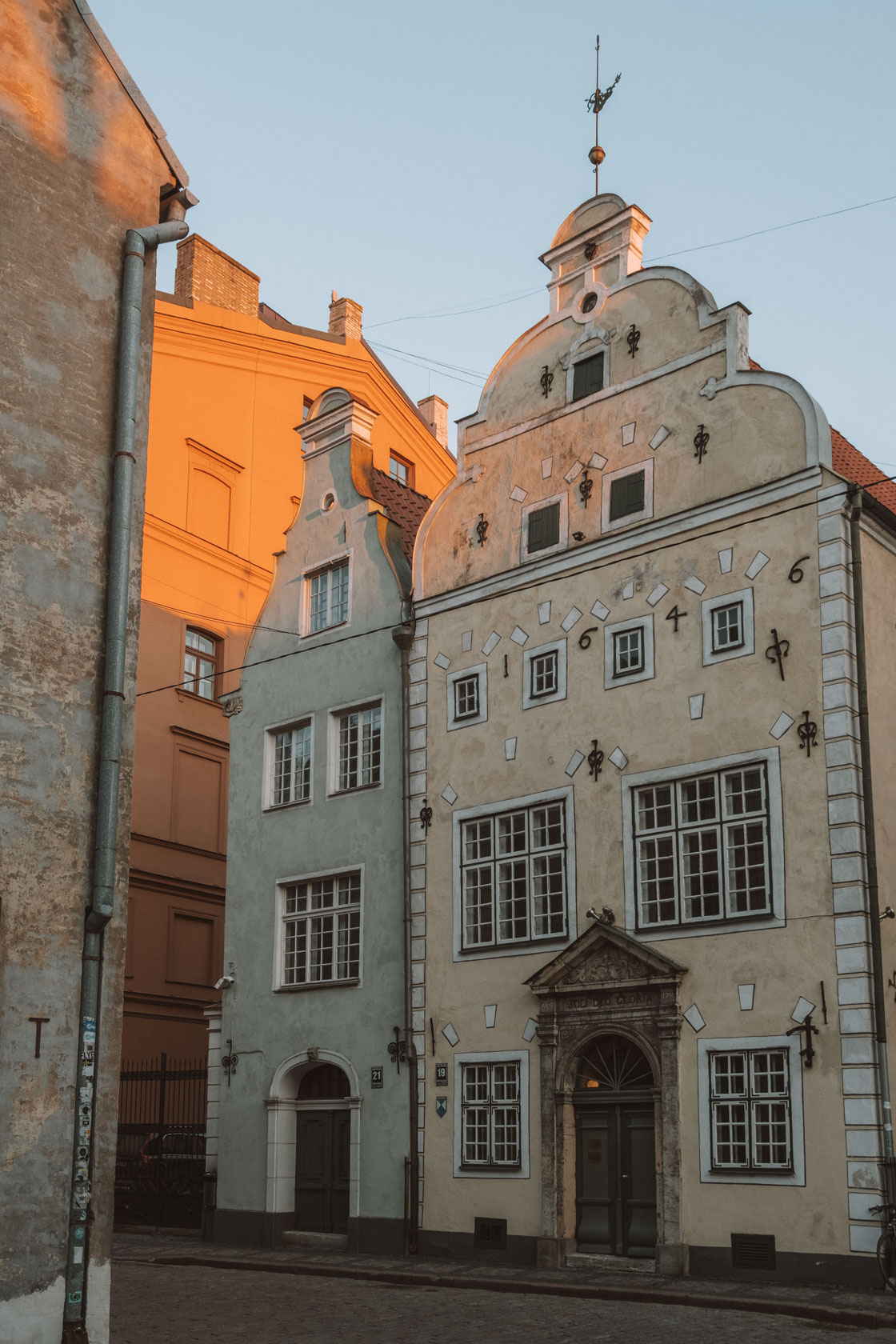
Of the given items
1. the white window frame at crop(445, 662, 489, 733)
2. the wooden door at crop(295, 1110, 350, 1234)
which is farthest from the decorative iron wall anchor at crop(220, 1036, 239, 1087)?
the white window frame at crop(445, 662, 489, 733)

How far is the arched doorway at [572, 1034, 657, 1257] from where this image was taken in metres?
19.0

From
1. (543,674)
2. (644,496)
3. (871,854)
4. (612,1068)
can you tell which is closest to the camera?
(871,854)

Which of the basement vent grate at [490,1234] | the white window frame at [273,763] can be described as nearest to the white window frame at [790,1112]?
the basement vent grate at [490,1234]

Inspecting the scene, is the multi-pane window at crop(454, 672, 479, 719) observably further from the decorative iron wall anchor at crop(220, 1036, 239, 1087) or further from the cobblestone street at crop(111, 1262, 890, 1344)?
the cobblestone street at crop(111, 1262, 890, 1344)

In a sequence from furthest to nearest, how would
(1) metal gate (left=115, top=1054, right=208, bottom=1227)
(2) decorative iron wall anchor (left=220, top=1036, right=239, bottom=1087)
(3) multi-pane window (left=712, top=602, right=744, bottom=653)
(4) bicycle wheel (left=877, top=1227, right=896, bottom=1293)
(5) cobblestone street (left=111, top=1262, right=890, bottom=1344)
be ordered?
(1) metal gate (left=115, top=1054, right=208, bottom=1227) → (2) decorative iron wall anchor (left=220, top=1036, right=239, bottom=1087) → (3) multi-pane window (left=712, top=602, right=744, bottom=653) → (4) bicycle wheel (left=877, top=1227, right=896, bottom=1293) → (5) cobblestone street (left=111, top=1262, right=890, bottom=1344)

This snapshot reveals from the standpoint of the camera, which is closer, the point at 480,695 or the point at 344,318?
the point at 480,695

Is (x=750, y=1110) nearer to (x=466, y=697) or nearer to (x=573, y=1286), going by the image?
(x=573, y=1286)

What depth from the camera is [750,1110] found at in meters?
17.8

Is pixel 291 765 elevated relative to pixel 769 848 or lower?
elevated

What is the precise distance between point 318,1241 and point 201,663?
46.0 ft

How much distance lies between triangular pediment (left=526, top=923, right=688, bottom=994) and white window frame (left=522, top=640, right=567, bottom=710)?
3428mm

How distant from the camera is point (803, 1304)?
15.3 m

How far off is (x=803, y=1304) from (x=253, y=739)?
44.6 feet

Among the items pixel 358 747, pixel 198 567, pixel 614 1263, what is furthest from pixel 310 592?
pixel 614 1263
